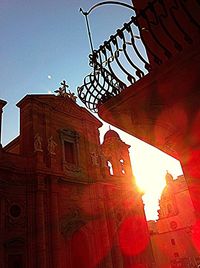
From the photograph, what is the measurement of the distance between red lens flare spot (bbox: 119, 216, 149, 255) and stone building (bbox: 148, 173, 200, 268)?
848 cm

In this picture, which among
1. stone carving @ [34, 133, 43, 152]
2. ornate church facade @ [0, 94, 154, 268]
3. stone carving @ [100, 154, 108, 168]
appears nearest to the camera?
ornate church facade @ [0, 94, 154, 268]

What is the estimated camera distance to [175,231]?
3381 cm

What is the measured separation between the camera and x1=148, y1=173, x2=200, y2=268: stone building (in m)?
31.4

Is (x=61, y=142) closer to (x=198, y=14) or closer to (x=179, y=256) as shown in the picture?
(x=198, y=14)

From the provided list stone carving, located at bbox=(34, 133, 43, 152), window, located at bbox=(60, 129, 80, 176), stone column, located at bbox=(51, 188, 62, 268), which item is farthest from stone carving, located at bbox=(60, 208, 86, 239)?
stone carving, located at bbox=(34, 133, 43, 152)

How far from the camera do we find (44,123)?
18.9m

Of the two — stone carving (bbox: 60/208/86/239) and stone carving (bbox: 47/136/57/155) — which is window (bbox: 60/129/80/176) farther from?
stone carving (bbox: 60/208/86/239)

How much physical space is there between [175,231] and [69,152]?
20.7 meters

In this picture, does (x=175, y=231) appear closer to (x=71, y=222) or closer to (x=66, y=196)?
(x=71, y=222)

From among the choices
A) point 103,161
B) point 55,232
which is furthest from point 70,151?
point 55,232

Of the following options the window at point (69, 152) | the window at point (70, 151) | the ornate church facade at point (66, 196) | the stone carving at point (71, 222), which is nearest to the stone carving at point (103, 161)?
the ornate church facade at point (66, 196)

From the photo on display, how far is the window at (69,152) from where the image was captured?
19.4 m

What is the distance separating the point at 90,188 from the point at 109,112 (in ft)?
54.0

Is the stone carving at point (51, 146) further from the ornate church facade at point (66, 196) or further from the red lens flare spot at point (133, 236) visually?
the red lens flare spot at point (133, 236)
